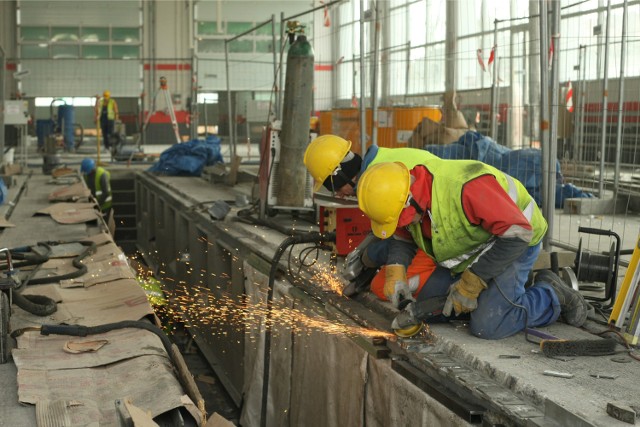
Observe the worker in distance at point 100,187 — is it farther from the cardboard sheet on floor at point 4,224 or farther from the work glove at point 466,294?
the work glove at point 466,294

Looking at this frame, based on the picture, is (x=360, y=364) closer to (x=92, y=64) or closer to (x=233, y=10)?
(x=92, y=64)

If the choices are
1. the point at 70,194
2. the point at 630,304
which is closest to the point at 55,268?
the point at 630,304

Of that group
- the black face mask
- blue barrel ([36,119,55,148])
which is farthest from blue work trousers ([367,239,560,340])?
blue barrel ([36,119,55,148])

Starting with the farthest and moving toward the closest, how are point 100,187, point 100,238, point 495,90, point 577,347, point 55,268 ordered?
point 100,187 < point 495,90 < point 100,238 < point 55,268 < point 577,347

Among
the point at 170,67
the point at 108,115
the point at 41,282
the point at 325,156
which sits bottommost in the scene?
the point at 41,282

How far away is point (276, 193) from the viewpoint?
749 centimetres

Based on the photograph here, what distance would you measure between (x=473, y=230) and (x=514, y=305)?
1.35 ft

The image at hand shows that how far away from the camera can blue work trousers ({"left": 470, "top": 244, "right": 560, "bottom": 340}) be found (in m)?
3.97

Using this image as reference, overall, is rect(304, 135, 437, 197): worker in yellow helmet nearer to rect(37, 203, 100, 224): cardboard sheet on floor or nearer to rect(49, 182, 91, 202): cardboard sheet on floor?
rect(37, 203, 100, 224): cardboard sheet on floor

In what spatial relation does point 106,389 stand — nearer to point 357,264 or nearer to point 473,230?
point 473,230

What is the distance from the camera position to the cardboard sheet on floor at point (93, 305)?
4.28 m

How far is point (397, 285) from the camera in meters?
4.16

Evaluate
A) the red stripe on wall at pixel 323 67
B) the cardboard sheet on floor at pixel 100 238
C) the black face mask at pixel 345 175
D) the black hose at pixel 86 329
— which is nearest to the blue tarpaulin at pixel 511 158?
the black face mask at pixel 345 175

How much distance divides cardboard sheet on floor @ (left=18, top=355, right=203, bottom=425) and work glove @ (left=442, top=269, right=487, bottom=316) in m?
1.33
